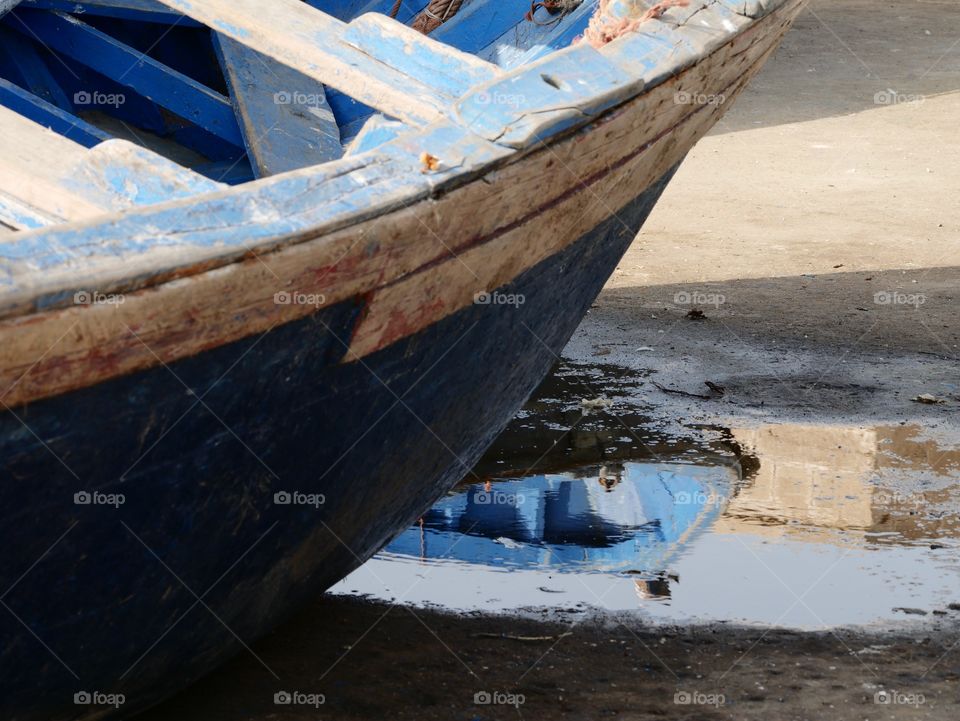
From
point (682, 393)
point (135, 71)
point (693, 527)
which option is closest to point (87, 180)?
point (135, 71)

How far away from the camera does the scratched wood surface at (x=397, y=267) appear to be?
1603 mm

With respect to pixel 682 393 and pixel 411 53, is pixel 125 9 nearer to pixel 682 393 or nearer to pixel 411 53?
pixel 411 53

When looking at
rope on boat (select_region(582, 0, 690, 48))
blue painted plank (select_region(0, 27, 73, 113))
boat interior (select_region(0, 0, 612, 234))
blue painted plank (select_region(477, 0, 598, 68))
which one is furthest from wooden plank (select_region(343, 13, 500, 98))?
blue painted plank (select_region(0, 27, 73, 113))

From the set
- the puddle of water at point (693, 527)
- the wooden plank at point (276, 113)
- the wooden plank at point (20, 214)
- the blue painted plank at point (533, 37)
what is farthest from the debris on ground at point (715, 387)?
the wooden plank at point (20, 214)

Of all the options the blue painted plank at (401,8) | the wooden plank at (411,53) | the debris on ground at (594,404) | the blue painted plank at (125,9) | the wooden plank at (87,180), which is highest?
the blue painted plank at (401,8)

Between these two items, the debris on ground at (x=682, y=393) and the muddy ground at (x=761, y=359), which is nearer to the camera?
the muddy ground at (x=761, y=359)

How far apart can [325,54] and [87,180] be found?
0.64 m

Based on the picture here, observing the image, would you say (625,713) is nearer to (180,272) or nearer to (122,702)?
(122,702)

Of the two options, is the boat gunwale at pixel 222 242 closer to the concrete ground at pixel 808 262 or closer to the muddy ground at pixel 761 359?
the muddy ground at pixel 761 359

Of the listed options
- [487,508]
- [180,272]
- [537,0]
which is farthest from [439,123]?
[537,0]

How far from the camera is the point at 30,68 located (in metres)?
3.69

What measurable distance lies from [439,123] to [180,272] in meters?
0.60

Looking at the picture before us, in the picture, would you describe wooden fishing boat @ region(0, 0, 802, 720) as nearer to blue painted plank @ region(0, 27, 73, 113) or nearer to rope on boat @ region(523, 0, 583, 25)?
blue painted plank @ region(0, 27, 73, 113)

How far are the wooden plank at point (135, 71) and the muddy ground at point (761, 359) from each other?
1.45 meters
